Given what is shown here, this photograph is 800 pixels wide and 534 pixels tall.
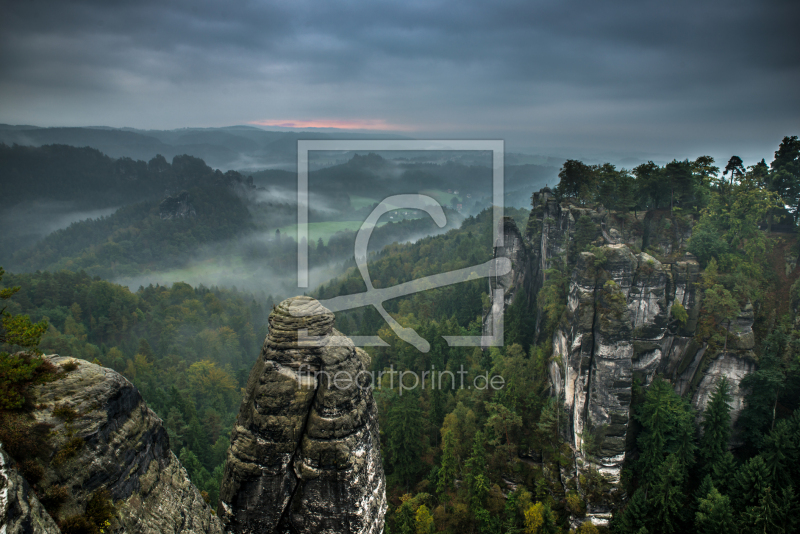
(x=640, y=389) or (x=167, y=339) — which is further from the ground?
(x=640, y=389)

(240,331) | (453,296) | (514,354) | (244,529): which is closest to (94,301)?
(240,331)

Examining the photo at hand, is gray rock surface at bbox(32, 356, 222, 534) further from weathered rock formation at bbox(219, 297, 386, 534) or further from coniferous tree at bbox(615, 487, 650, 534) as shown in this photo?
coniferous tree at bbox(615, 487, 650, 534)

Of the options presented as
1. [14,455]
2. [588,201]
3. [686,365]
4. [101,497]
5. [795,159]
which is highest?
[795,159]

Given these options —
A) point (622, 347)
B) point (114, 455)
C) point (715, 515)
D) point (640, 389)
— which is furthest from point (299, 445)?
point (640, 389)

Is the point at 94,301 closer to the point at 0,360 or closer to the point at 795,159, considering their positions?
the point at 0,360

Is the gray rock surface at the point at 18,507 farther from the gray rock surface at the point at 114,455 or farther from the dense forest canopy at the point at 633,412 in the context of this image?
the dense forest canopy at the point at 633,412

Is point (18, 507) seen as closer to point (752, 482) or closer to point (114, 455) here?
point (114, 455)
